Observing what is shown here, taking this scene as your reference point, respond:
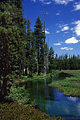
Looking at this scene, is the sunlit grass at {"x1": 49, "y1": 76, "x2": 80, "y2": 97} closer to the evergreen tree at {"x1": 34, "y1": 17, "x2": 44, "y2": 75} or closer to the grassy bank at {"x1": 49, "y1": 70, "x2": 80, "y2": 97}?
the grassy bank at {"x1": 49, "y1": 70, "x2": 80, "y2": 97}

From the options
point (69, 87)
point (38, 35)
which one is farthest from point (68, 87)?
point (38, 35)

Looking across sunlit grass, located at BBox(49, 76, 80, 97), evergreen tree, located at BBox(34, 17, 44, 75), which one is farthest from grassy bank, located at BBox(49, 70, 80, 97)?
evergreen tree, located at BBox(34, 17, 44, 75)

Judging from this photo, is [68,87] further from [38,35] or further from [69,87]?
[38,35]

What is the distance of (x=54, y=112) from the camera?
32.8ft

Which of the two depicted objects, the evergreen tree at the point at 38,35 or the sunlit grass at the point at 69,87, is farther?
the evergreen tree at the point at 38,35

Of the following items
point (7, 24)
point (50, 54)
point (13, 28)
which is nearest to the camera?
point (13, 28)

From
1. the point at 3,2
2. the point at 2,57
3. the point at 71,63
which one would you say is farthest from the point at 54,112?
the point at 71,63

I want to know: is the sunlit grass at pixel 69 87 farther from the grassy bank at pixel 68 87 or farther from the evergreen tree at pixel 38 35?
the evergreen tree at pixel 38 35

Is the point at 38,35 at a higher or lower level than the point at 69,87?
higher

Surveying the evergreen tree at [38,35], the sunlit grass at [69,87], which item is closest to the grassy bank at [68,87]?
the sunlit grass at [69,87]

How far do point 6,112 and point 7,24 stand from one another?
333 inches

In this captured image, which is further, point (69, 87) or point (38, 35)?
point (38, 35)

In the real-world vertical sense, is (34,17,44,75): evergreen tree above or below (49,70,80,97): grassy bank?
above

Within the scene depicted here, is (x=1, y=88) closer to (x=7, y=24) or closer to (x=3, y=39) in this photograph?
(x=3, y=39)
